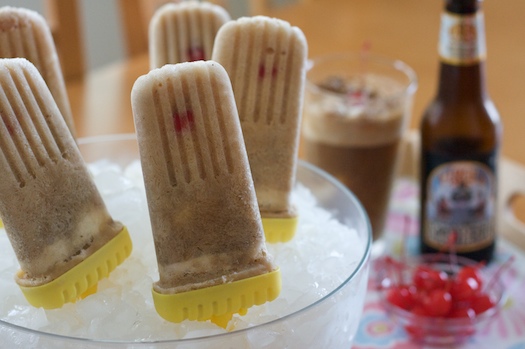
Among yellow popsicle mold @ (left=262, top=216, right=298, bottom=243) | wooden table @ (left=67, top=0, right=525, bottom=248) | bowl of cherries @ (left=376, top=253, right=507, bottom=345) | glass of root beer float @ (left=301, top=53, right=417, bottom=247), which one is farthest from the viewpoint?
wooden table @ (left=67, top=0, right=525, bottom=248)

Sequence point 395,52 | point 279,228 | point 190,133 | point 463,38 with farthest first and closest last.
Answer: point 395,52
point 463,38
point 279,228
point 190,133

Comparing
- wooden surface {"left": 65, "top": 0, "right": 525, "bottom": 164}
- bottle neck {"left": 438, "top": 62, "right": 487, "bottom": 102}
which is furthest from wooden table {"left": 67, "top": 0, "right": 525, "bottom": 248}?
bottle neck {"left": 438, "top": 62, "right": 487, "bottom": 102}

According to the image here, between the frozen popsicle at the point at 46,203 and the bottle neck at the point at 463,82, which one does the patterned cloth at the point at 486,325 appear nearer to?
the bottle neck at the point at 463,82

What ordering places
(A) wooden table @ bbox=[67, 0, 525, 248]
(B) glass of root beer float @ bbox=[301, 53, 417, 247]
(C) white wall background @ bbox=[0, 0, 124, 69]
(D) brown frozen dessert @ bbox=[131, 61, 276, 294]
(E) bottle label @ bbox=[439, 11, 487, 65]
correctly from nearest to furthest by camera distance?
(D) brown frozen dessert @ bbox=[131, 61, 276, 294] < (E) bottle label @ bbox=[439, 11, 487, 65] < (B) glass of root beer float @ bbox=[301, 53, 417, 247] < (A) wooden table @ bbox=[67, 0, 525, 248] < (C) white wall background @ bbox=[0, 0, 124, 69]

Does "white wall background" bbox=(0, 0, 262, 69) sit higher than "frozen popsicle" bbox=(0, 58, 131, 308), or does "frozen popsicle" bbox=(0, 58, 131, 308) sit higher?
"frozen popsicle" bbox=(0, 58, 131, 308)

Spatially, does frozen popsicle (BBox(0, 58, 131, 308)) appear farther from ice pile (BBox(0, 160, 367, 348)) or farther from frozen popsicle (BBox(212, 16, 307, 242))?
frozen popsicle (BBox(212, 16, 307, 242))

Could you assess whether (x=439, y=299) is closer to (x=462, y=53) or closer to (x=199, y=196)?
(x=462, y=53)

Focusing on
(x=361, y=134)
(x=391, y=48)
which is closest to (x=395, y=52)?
(x=391, y=48)
